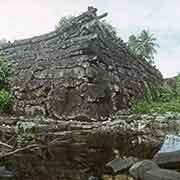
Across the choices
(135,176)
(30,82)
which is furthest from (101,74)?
(135,176)

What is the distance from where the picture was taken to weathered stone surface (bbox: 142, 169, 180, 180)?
3.48 metres

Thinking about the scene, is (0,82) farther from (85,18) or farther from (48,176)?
(48,176)

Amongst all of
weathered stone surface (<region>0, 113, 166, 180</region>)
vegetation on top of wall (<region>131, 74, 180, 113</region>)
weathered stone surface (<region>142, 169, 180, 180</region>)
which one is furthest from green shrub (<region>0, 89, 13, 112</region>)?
weathered stone surface (<region>142, 169, 180, 180</region>)

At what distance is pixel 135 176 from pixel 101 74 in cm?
697

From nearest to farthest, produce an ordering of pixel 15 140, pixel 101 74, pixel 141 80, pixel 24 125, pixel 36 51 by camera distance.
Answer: pixel 15 140 → pixel 24 125 → pixel 101 74 → pixel 36 51 → pixel 141 80

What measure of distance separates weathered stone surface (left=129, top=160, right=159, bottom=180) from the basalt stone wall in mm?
6049

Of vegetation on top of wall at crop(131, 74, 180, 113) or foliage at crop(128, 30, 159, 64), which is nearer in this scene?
vegetation on top of wall at crop(131, 74, 180, 113)

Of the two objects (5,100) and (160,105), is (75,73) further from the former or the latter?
(160,105)

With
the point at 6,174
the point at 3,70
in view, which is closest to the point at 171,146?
the point at 6,174

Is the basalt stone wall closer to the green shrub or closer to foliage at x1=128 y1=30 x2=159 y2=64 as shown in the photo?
the green shrub

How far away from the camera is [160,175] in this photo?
358cm

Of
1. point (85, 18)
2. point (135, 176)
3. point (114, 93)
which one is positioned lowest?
point (135, 176)

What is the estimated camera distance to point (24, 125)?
358 inches

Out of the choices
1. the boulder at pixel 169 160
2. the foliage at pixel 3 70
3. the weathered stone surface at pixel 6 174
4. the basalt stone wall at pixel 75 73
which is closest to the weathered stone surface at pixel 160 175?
the boulder at pixel 169 160
